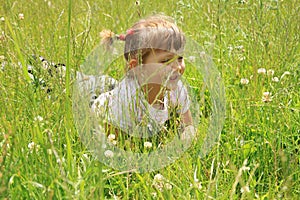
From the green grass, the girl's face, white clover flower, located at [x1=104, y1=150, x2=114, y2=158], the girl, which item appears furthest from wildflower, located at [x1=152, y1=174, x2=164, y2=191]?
the girl's face

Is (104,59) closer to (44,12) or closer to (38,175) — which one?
(38,175)

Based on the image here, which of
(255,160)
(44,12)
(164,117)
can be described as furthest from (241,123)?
(44,12)

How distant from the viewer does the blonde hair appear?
198cm

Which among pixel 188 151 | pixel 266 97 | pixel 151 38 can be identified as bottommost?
pixel 188 151

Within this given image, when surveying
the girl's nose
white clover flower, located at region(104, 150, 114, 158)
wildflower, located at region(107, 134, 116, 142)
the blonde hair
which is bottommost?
white clover flower, located at region(104, 150, 114, 158)

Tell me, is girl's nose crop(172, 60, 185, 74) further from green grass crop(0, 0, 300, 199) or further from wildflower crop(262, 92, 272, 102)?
wildflower crop(262, 92, 272, 102)

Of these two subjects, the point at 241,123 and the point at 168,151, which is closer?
the point at 168,151

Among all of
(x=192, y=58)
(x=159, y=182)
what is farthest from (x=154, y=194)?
(x=192, y=58)

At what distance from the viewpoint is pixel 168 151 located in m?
1.54

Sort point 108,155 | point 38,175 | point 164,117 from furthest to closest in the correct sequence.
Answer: point 164,117 < point 108,155 < point 38,175

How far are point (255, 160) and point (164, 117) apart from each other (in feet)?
1.47

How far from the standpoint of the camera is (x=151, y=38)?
2.00m

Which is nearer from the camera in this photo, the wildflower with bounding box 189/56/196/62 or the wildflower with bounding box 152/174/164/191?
the wildflower with bounding box 152/174/164/191

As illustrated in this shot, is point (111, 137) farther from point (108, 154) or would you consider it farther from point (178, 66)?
point (178, 66)
